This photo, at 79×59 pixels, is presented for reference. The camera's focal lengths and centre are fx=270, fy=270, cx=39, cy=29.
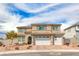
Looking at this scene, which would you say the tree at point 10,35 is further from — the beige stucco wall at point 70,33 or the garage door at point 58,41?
the beige stucco wall at point 70,33

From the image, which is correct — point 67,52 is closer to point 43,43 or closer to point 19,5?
point 43,43

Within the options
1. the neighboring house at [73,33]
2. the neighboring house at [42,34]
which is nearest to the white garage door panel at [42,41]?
the neighboring house at [42,34]

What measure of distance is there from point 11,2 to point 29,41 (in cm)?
51

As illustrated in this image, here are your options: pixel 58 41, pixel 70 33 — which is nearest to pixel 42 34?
pixel 58 41

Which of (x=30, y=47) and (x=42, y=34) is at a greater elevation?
(x=42, y=34)

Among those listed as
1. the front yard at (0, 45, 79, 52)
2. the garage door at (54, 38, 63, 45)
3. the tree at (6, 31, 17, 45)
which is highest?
the tree at (6, 31, 17, 45)

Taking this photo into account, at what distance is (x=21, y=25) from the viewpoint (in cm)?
319

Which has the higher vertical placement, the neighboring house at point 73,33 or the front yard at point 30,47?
the neighboring house at point 73,33

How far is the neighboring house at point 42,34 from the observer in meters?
3.18

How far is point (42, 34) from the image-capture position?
3199 millimetres

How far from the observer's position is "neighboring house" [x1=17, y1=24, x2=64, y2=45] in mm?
3180

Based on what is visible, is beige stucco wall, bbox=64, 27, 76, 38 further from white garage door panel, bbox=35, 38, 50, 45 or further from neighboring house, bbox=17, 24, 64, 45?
white garage door panel, bbox=35, 38, 50, 45

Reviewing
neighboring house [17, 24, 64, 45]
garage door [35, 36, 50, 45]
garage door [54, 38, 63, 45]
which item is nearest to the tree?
neighboring house [17, 24, 64, 45]

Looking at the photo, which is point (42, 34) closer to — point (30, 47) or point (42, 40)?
point (42, 40)
